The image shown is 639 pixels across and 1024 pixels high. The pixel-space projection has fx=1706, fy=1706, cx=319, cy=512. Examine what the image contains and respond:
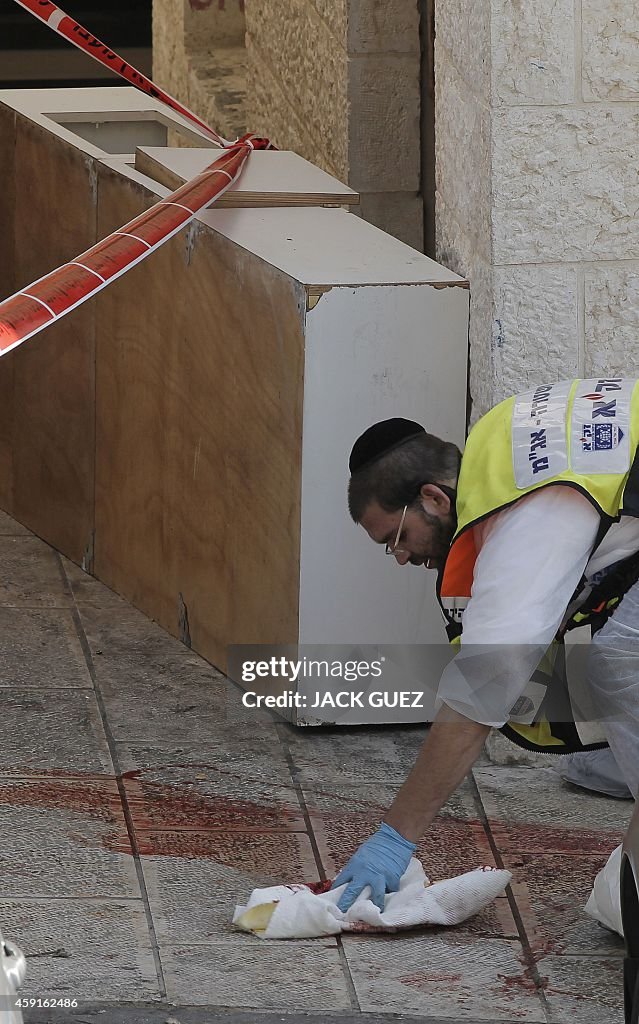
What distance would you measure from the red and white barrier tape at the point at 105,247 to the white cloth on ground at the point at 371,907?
53.3 inches

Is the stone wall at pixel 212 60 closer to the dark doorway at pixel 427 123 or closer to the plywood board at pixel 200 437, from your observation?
the dark doorway at pixel 427 123

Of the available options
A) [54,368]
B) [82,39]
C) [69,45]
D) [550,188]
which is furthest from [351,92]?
[69,45]

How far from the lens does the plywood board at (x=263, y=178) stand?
17.6ft

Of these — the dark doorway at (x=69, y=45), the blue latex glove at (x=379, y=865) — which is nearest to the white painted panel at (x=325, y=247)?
the blue latex glove at (x=379, y=865)

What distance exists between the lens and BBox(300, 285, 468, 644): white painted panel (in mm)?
4660

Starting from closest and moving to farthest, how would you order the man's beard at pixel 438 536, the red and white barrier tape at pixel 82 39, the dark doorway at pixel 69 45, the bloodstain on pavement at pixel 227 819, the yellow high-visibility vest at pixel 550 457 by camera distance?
the yellow high-visibility vest at pixel 550 457, the man's beard at pixel 438 536, the bloodstain on pavement at pixel 227 819, the red and white barrier tape at pixel 82 39, the dark doorway at pixel 69 45

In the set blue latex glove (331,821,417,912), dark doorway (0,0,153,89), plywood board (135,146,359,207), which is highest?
dark doorway (0,0,153,89)

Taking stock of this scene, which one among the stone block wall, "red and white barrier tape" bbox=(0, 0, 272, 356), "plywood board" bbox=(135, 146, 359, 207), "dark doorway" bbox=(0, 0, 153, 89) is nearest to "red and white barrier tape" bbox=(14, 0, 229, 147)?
"red and white barrier tape" bbox=(0, 0, 272, 356)

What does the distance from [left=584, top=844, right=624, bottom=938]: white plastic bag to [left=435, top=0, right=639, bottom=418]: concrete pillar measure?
1399 millimetres

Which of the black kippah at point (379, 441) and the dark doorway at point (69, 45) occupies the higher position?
the dark doorway at point (69, 45)

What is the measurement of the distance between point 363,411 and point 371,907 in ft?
4.99

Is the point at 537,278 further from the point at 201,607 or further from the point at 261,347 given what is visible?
the point at 201,607

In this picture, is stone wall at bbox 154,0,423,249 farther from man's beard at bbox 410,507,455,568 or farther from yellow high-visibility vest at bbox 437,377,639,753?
man's beard at bbox 410,507,455,568

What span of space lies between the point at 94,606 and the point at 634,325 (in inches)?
89.4
